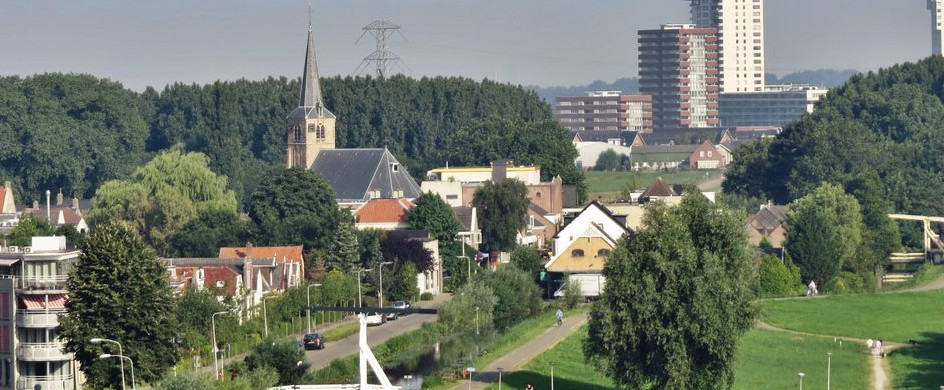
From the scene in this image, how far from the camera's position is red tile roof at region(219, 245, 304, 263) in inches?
4048

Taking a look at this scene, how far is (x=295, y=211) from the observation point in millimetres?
120188

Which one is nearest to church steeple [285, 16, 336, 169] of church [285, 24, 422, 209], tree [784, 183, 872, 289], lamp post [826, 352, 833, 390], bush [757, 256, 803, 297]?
church [285, 24, 422, 209]

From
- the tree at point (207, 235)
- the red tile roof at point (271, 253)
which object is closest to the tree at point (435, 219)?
the tree at point (207, 235)

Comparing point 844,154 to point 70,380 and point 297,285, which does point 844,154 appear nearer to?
point 297,285

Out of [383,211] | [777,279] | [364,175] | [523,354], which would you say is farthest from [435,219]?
[523,354]

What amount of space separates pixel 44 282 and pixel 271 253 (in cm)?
3346

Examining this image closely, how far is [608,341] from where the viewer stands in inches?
2721

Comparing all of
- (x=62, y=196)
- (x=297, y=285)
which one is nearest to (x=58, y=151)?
(x=62, y=196)

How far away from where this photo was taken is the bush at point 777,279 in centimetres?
10275

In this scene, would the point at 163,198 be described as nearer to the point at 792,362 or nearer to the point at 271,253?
the point at 271,253

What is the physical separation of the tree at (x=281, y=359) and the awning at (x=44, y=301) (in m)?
6.41

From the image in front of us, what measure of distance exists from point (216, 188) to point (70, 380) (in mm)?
58635

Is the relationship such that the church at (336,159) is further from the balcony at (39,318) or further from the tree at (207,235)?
the balcony at (39,318)

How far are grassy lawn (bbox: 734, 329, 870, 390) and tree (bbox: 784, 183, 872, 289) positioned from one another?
2150cm
